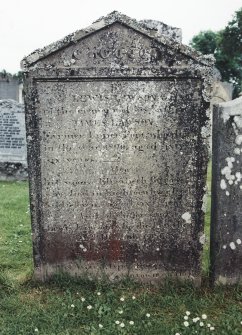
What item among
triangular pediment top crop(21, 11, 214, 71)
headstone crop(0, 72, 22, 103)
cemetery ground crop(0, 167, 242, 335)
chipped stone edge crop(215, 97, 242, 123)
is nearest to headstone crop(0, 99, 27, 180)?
cemetery ground crop(0, 167, 242, 335)

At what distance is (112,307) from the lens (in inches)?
151

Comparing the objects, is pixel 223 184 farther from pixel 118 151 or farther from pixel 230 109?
pixel 118 151

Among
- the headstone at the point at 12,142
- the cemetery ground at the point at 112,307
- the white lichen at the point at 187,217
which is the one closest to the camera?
the cemetery ground at the point at 112,307

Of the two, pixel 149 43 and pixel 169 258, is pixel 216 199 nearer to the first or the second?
pixel 169 258

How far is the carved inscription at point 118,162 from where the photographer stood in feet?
13.6

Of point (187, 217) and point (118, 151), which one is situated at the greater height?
point (118, 151)

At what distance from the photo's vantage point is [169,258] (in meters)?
4.37

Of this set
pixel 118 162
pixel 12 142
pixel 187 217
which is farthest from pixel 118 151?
pixel 12 142

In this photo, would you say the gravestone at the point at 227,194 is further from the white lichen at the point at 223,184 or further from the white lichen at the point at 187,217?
the white lichen at the point at 187,217

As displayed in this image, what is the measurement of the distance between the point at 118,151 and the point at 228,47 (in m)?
32.7

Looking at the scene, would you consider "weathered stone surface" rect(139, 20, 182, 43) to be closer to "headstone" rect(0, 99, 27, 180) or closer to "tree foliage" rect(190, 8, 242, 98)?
"headstone" rect(0, 99, 27, 180)

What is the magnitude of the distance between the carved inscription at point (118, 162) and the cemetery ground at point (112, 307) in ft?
1.34

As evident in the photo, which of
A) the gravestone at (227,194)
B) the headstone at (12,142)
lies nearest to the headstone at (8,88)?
the headstone at (12,142)

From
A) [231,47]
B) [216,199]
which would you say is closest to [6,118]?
[216,199]
